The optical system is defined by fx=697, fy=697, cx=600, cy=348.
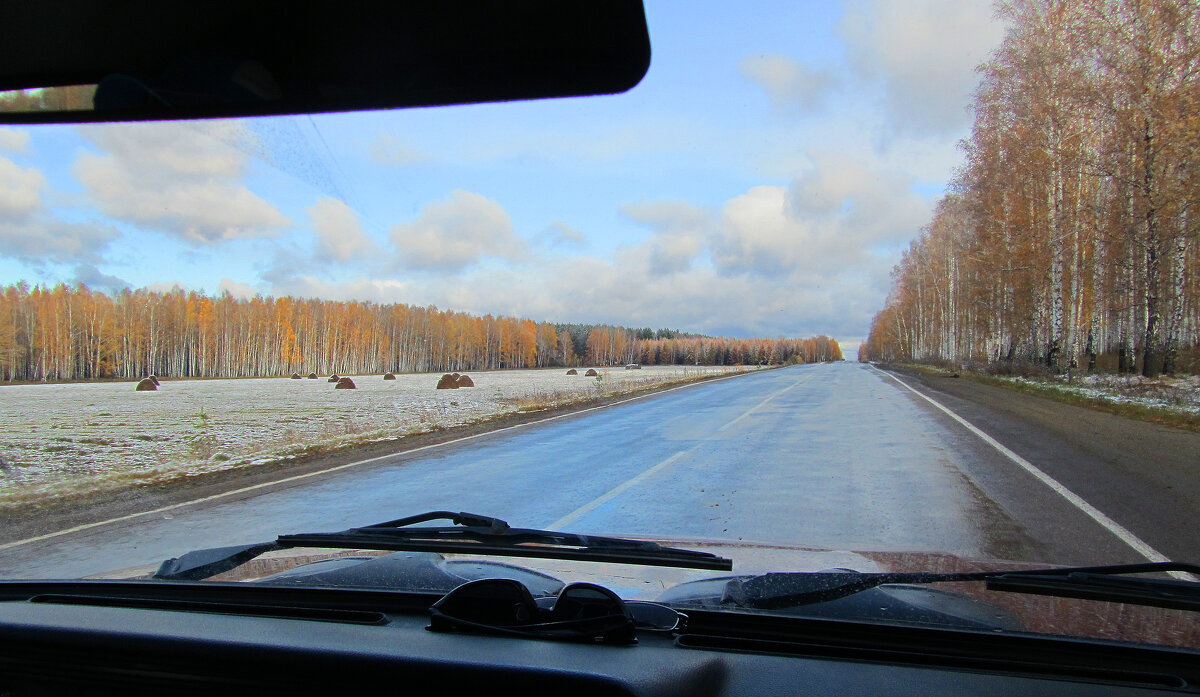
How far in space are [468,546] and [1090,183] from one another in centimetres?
3070

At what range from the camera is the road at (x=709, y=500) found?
527 cm

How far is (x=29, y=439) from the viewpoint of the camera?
48.7 feet

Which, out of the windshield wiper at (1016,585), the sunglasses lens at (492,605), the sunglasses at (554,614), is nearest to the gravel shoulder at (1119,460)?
the windshield wiper at (1016,585)

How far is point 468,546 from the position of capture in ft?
11.0

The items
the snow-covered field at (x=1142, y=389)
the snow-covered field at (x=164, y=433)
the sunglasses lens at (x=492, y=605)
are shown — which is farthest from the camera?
the snow-covered field at (x=1142, y=389)

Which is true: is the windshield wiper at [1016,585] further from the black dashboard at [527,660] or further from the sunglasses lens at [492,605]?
the sunglasses lens at [492,605]

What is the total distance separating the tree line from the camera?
20.5 m

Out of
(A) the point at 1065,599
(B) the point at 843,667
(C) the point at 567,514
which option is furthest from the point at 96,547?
(A) the point at 1065,599

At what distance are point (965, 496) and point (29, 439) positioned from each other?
17676mm

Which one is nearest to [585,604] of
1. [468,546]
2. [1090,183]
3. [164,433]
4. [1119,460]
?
[468,546]

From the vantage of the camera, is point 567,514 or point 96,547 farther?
point 567,514

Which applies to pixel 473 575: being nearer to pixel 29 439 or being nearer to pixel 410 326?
pixel 29 439

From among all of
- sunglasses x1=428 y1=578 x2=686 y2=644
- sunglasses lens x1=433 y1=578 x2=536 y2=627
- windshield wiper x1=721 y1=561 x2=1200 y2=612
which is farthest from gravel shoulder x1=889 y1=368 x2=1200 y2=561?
sunglasses lens x1=433 y1=578 x2=536 y2=627

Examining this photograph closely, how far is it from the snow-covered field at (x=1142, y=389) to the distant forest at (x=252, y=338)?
3208cm
